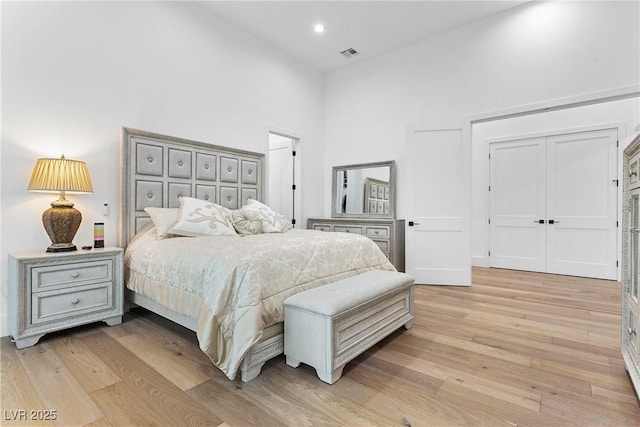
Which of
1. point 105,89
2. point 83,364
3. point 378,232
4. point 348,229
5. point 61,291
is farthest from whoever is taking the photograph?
point 348,229

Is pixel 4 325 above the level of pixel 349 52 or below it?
below

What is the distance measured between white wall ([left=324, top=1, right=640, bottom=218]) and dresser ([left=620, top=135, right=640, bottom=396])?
2.15 meters

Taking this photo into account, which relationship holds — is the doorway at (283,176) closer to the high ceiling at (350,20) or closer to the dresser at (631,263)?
the high ceiling at (350,20)

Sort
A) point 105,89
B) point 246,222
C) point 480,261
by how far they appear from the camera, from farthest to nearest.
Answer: point 480,261 → point 246,222 → point 105,89

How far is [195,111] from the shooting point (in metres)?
3.63

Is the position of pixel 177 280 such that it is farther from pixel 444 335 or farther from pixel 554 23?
pixel 554 23

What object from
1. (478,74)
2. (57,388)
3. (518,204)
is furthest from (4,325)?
(518,204)

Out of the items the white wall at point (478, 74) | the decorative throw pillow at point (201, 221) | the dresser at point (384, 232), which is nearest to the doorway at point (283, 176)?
the white wall at point (478, 74)

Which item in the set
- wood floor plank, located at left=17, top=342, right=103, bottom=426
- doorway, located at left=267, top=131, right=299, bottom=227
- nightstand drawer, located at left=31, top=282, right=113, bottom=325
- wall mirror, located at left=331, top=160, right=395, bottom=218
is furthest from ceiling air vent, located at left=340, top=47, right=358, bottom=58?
wood floor plank, located at left=17, top=342, right=103, bottom=426

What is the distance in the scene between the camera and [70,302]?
7.80 feet

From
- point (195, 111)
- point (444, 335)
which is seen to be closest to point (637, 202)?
point (444, 335)

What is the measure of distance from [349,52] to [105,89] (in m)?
3.32

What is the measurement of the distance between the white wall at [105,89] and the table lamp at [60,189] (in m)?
0.24

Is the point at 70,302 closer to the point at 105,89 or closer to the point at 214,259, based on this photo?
the point at 214,259
